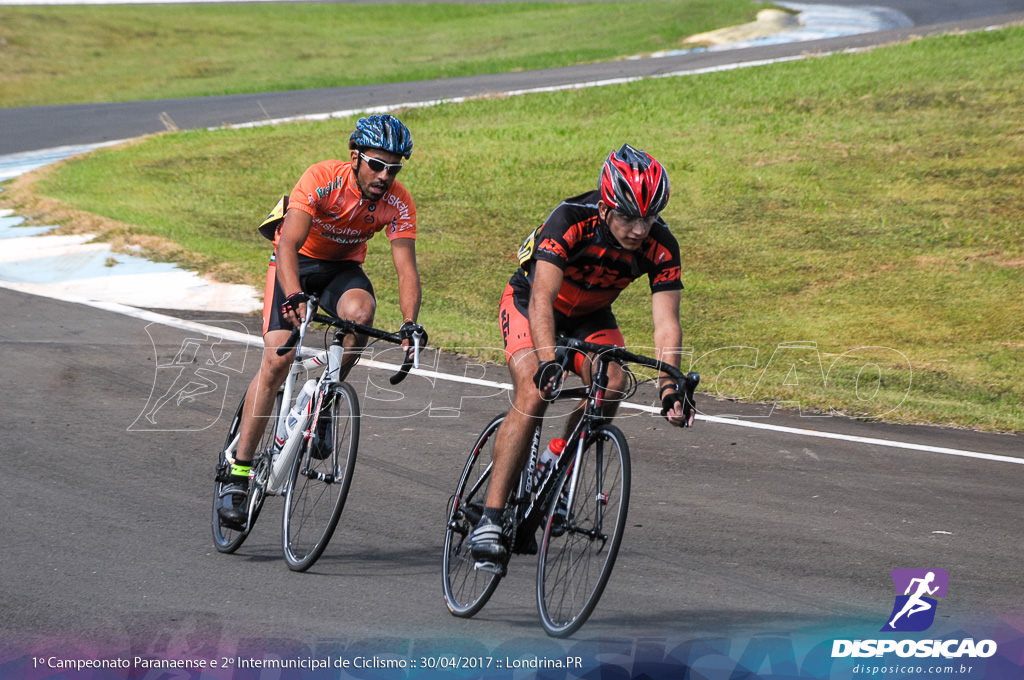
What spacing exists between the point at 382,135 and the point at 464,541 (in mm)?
2151

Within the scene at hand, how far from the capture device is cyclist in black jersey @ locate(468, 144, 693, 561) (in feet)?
16.8

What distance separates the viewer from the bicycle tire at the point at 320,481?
5797 millimetres

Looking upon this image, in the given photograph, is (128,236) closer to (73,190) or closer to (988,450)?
(73,190)

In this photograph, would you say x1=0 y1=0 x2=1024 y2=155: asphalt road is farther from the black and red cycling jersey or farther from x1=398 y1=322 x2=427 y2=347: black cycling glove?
the black and red cycling jersey

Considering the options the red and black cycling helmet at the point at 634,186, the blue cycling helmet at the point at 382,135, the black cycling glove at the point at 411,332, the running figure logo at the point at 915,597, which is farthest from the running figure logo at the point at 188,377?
the running figure logo at the point at 915,597

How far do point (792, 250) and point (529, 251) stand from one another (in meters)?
10.3

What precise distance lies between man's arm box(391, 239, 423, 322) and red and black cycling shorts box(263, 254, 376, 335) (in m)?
0.19

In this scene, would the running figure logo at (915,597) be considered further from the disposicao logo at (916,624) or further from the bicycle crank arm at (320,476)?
the bicycle crank arm at (320,476)

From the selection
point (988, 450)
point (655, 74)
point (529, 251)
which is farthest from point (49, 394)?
point (655, 74)

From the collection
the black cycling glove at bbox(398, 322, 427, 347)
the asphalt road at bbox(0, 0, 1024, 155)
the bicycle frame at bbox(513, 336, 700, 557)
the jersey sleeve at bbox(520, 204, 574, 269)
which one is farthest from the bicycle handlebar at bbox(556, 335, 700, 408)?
the asphalt road at bbox(0, 0, 1024, 155)

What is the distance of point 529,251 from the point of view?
18.2 feet

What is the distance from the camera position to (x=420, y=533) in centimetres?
650

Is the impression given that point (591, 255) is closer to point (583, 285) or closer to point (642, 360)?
point (583, 285)

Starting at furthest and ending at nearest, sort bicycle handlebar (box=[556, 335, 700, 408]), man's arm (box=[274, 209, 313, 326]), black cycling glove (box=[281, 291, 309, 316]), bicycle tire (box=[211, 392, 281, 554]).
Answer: bicycle tire (box=[211, 392, 281, 554]) < man's arm (box=[274, 209, 313, 326]) < black cycling glove (box=[281, 291, 309, 316]) < bicycle handlebar (box=[556, 335, 700, 408])
